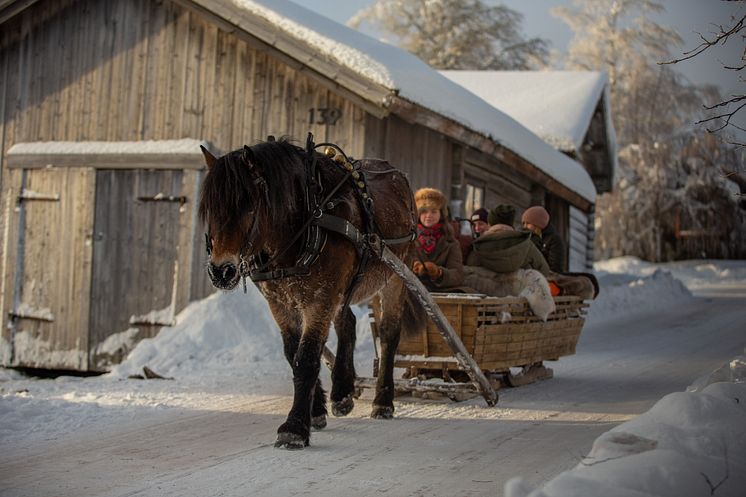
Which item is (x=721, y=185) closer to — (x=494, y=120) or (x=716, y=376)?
(x=494, y=120)

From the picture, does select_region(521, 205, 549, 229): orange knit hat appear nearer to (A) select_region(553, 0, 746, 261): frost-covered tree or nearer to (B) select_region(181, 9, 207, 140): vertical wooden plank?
(B) select_region(181, 9, 207, 140): vertical wooden plank

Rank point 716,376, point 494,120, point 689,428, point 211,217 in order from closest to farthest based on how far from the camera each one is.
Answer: point 689,428 < point 211,217 < point 716,376 < point 494,120

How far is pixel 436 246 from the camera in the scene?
754 cm

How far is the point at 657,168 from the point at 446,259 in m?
26.7

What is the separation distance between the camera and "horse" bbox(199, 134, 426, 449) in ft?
16.1

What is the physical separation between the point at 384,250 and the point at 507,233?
211cm

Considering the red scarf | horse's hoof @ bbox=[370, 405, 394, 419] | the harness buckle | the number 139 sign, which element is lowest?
horse's hoof @ bbox=[370, 405, 394, 419]

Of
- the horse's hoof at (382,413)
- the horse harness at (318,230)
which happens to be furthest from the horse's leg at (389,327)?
the horse harness at (318,230)

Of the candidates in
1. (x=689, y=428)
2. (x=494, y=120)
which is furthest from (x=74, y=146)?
(x=689, y=428)

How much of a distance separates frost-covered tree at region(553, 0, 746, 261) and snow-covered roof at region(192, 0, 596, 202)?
19.8 meters

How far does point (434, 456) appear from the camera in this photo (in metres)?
4.94

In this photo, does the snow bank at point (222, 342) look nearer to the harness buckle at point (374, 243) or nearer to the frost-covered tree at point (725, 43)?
the harness buckle at point (374, 243)

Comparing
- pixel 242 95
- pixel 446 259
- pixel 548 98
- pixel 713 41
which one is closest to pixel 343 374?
pixel 446 259

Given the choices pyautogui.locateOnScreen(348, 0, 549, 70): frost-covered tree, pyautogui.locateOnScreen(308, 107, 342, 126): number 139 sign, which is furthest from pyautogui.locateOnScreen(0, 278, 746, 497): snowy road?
pyautogui.locateOnScreen(348, 0, 549, 70): frost-covered tree
